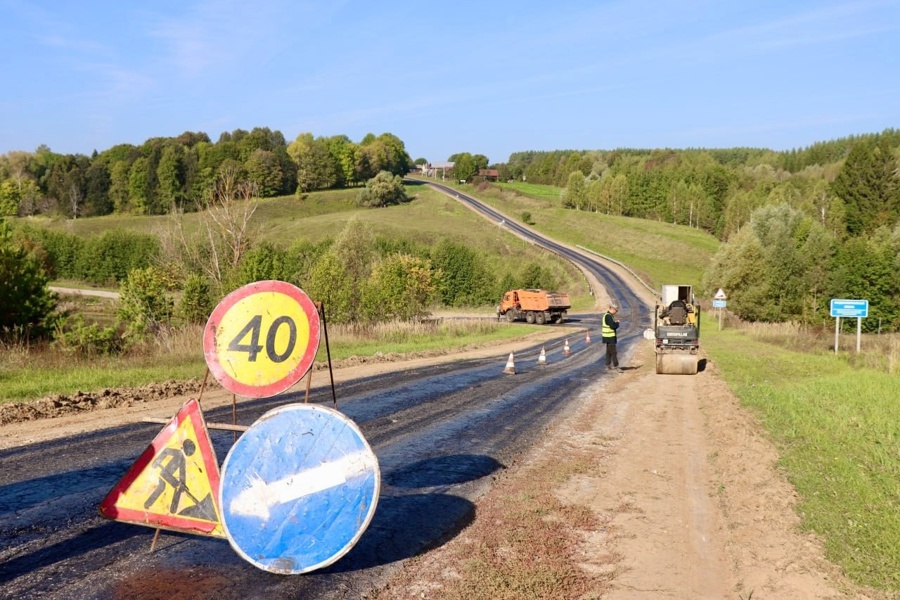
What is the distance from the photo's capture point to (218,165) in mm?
119312

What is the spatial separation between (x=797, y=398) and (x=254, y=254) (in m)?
20.7

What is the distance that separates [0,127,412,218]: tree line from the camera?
4582 inches

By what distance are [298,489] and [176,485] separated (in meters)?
1.22

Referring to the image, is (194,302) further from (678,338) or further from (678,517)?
(678,517)

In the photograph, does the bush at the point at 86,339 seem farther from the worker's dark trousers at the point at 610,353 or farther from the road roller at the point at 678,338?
the road roller at the point at 678,338

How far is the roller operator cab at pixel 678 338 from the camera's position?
71.2ft

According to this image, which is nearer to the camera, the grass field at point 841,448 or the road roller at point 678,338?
the grass field at point 841,448

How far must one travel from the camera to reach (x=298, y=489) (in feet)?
17.8

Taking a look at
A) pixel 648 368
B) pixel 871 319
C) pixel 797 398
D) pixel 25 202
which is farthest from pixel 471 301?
pixel 25 202

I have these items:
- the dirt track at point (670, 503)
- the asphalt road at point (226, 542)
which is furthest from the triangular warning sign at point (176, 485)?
the dirt track at point (670, 503)

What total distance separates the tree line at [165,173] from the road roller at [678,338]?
9429 cm

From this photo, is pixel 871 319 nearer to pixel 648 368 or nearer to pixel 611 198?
pixel 648 368

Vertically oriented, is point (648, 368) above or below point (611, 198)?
below

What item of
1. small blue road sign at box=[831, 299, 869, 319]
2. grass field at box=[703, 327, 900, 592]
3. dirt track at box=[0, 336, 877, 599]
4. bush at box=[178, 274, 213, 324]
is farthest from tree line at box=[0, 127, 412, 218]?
Result: dirt track at box=[0, 336, 877, 599]
